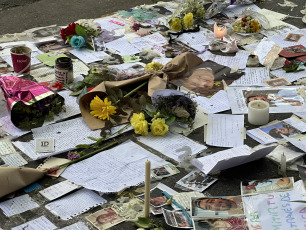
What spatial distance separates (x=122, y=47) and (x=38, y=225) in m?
1.97

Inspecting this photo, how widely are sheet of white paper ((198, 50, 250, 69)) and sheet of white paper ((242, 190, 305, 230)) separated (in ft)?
4.86

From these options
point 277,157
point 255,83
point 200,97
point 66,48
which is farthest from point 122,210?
point 66,48

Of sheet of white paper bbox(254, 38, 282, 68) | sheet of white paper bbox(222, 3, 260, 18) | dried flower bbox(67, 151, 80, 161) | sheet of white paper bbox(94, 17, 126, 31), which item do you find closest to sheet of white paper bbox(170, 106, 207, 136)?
dried flower bbox(67, 151, 80, 161)

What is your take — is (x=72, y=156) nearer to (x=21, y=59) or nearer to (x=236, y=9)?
(x=21, y=59)

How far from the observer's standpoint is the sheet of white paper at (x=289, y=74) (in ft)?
11.8

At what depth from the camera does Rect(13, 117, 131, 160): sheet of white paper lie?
2.83 metres

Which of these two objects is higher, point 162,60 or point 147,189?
point 147,189

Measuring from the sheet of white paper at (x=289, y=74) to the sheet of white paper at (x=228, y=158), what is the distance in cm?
95

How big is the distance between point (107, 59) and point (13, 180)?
152cm

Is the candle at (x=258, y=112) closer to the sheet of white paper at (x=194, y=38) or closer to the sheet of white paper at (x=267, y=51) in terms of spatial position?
the sheet of white paper at (x=267, y=51)

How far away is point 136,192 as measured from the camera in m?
2.50

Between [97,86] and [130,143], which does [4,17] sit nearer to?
[97,86]

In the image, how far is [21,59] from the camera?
11.6 feet

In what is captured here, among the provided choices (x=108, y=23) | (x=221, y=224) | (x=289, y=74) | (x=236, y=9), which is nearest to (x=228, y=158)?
(x=221, y=224)
